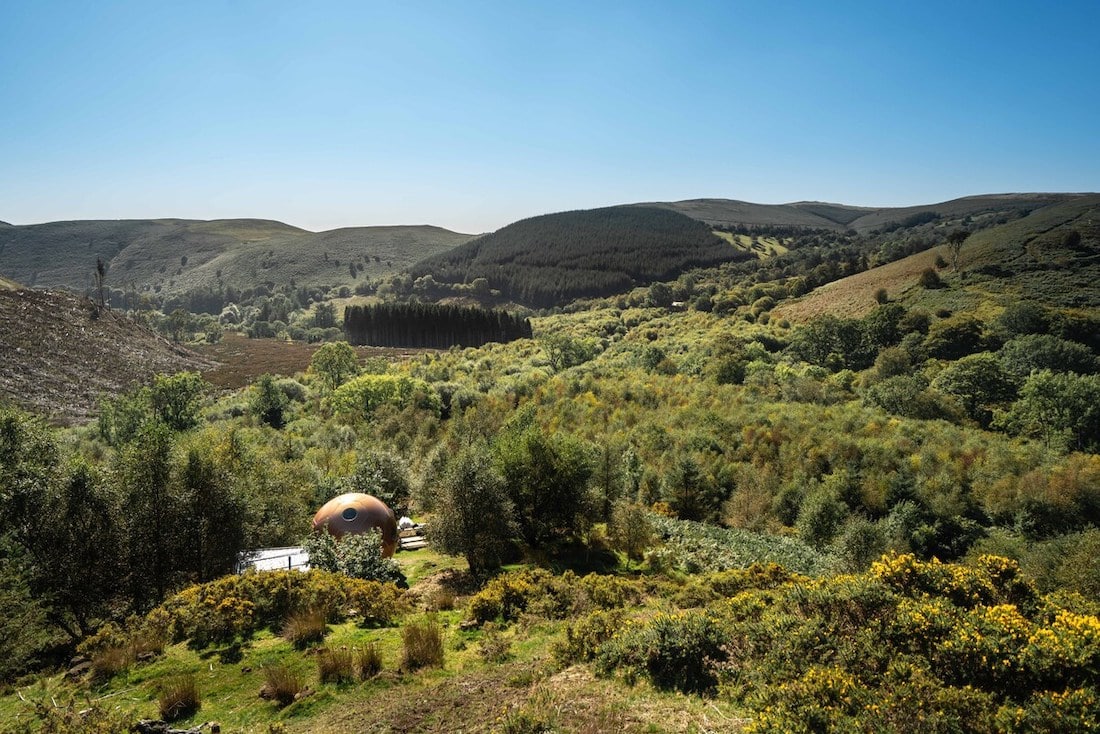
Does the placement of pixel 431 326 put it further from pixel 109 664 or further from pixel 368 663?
pixel 368 663

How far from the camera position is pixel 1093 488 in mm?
33156

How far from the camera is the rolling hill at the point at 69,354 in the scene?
6538 centimetres

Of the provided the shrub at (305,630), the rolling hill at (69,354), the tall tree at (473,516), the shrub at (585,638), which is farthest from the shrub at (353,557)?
the rolling hill at (69,354)

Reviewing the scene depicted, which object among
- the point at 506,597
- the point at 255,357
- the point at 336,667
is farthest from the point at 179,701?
the point at 255,357

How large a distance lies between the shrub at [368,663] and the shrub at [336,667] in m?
0.16

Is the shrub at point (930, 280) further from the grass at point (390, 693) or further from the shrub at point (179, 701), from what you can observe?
the shrub at point (179, 701)

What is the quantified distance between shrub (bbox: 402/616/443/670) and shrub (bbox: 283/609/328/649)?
9.65 feet

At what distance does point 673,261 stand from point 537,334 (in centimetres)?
8504

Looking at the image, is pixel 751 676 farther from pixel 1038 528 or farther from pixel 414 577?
pixel 1038 528

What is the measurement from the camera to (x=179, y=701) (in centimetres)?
1166

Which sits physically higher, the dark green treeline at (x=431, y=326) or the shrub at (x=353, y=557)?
the dark green treeline at (x=431, y=326)

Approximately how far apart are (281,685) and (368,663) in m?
1.93

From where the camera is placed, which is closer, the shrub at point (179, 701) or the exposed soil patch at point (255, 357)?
the shrub at point (179, 701)

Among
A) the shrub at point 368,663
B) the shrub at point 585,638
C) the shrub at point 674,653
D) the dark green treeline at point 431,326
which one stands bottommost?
the shrub at point 368,663
